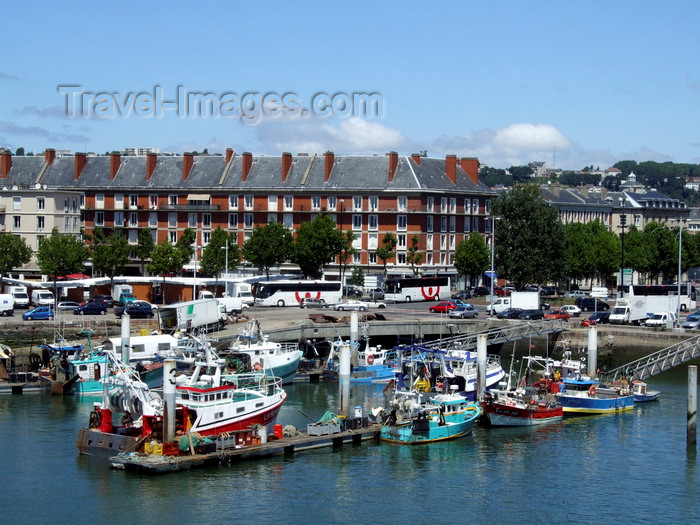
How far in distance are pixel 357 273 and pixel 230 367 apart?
48191mm

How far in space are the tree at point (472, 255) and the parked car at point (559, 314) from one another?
19.8 metres

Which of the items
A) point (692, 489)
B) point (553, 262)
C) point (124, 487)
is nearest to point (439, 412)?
point (692, 489)

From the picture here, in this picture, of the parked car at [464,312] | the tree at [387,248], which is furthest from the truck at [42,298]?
the tree at [387,248]

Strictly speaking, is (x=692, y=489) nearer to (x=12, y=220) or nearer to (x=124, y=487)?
(x=124, y=487)

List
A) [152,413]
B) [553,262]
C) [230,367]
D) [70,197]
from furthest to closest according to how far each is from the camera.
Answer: [70,197], [553,262], [230,367], [152,413]

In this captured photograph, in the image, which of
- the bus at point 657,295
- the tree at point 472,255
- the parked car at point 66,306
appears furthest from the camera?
the tree at point 472,255

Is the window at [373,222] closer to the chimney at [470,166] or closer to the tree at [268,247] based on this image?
the tree at [268,247]

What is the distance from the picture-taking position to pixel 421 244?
107 meters

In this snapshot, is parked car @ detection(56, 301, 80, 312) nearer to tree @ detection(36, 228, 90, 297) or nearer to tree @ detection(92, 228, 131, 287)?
tree @ detection(36, 228, 90, 297)

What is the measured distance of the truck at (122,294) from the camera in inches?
3475

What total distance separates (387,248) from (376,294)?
8.29 metres

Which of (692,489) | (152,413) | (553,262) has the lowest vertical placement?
(692,489)

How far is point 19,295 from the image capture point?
8594cm

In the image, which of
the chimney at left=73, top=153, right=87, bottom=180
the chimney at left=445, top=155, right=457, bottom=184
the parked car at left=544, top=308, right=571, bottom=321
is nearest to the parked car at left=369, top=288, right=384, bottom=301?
the parked car at left=544, top=308, right=571, bottom=321
